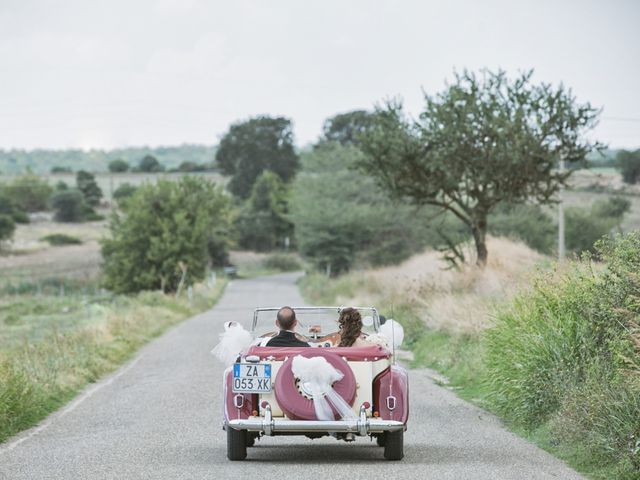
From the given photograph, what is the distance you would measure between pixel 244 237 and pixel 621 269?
375 ft

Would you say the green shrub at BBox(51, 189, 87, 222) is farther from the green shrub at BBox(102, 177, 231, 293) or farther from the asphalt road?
the asphalt road

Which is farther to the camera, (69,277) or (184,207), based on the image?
(69,277)

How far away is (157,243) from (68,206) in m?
79.9

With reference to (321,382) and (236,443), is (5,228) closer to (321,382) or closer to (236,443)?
(236,443)

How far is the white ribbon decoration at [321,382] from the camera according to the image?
10414mm

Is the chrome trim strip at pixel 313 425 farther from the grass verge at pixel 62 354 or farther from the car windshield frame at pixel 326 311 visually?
the grass verge at pixel 62 354

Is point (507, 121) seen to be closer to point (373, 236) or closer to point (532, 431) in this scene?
point (532, 431)

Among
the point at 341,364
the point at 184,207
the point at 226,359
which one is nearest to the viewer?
the point at 341,364

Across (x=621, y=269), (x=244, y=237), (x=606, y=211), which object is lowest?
(x=244, y=237)

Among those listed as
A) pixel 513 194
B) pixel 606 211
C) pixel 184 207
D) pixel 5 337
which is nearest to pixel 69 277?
pixel 184 207

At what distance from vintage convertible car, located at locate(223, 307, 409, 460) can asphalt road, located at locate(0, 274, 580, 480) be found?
34 cm

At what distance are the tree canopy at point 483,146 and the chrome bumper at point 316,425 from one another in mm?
20973

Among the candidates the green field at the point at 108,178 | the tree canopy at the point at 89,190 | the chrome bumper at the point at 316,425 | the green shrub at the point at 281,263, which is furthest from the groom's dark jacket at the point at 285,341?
the green field at the point at 108,178

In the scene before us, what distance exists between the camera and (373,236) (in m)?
70.9
